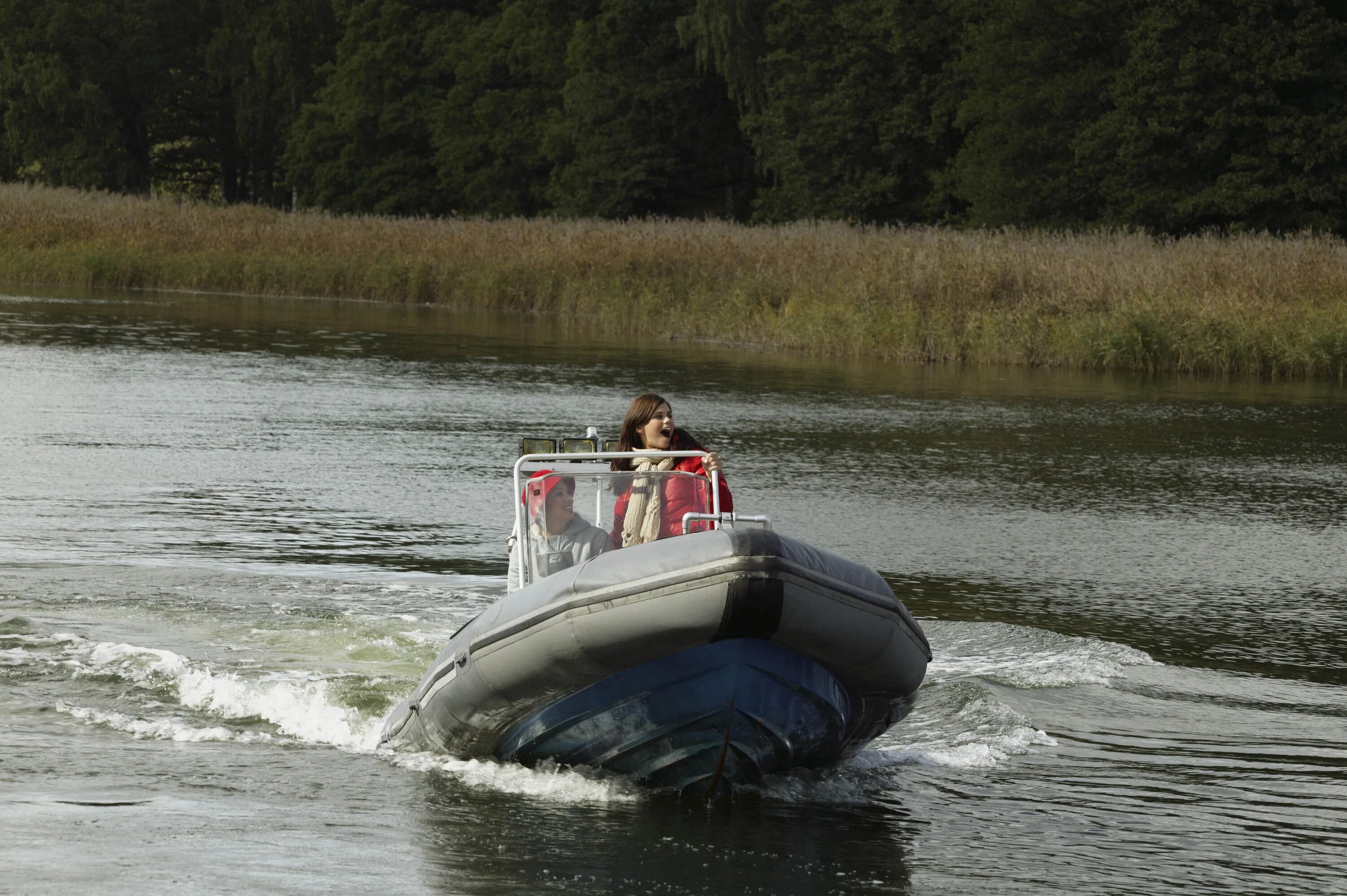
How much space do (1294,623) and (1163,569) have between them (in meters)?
1.52

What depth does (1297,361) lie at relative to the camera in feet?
78.3

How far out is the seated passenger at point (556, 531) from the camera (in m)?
6.54

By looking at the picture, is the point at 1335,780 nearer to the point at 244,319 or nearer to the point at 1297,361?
the point at 1297,361

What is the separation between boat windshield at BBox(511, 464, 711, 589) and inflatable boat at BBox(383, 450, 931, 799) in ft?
0.46

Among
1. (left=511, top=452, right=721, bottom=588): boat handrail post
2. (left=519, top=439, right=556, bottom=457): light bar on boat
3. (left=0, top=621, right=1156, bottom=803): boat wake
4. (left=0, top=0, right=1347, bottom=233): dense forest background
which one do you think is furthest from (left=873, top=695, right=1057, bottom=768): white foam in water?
(left=0, top=0, right=1347, bottom=233): dense forest background

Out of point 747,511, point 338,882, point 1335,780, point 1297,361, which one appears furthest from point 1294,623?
point 1297,361

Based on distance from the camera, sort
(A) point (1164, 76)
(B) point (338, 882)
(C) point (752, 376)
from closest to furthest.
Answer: (B) point (338, 882)
(C) point (752, 376)
(A) point (1164, 76)

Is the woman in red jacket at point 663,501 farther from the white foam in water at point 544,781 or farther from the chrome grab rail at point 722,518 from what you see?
the white foam in water at point 544,781

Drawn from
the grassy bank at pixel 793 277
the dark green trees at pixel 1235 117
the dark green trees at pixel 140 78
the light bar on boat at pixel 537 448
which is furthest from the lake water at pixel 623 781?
the dark green trees at pixel 140 78

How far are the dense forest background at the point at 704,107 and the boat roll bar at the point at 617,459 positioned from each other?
1282 inches

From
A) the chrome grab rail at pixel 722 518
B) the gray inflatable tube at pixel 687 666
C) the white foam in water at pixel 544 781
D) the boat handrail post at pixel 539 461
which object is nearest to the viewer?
the gray inflatable tube at pixel 687 666

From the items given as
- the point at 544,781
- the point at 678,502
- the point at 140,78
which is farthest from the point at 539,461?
the point at 140,78

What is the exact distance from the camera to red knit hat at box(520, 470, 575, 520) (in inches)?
261

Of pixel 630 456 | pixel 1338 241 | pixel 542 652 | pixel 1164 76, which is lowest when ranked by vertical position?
pixel 542 652
